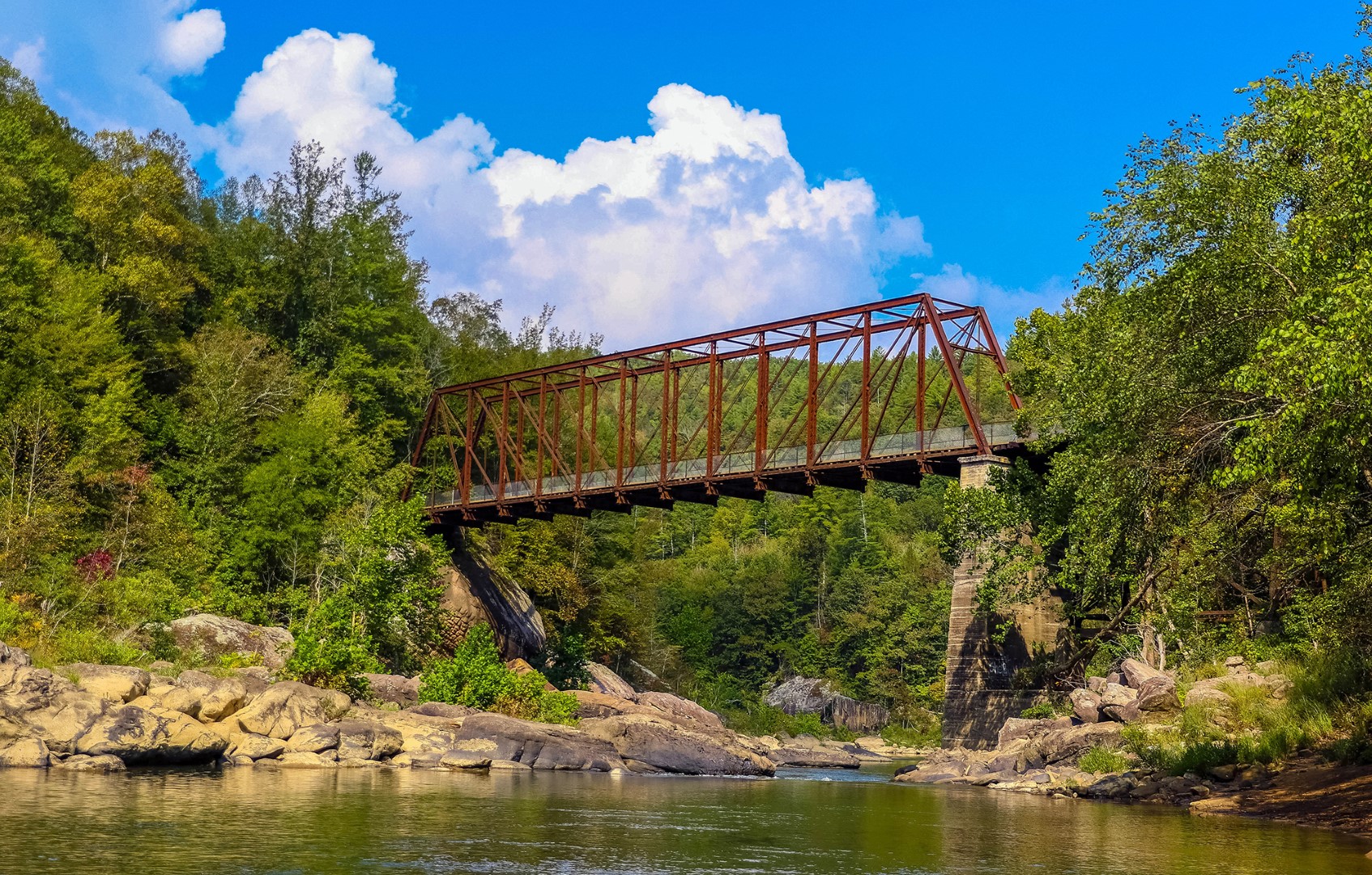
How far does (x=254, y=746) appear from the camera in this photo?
31047 millimetres

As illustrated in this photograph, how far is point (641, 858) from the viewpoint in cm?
1712

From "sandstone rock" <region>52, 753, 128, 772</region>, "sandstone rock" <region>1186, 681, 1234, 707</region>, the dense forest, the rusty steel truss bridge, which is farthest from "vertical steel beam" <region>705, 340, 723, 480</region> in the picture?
"sandstone rock" <region>52, 753, 128, 772</region>

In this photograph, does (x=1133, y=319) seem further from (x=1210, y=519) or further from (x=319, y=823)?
(x=319, y=823)

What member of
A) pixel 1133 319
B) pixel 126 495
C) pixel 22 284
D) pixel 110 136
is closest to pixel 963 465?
pixel 1133 319

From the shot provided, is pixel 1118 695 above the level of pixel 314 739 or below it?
above

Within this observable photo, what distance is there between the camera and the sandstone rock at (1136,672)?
3562 cm

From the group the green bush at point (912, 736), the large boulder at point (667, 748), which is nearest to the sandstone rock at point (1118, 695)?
the large boulder at point (667, 748)

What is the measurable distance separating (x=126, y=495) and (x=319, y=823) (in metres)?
37.0

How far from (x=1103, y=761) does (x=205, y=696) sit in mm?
21503

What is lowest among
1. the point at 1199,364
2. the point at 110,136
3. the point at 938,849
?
the point at 938,849

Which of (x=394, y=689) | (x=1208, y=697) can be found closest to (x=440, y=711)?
(x=394, y=689)

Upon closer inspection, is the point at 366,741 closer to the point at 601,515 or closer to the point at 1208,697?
the point at 1208,697

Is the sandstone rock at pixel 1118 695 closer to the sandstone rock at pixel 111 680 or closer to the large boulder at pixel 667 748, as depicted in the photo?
the large boulder at pixel 667 748

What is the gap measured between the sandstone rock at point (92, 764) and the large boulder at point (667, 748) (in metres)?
11.0
